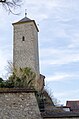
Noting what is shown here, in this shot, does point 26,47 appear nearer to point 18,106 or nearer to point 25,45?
point 25,45

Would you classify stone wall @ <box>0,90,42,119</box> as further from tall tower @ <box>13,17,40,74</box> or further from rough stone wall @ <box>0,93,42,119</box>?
tall tower @ <box>13,17,40,74</box>

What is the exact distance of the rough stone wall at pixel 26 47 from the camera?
1736 inches

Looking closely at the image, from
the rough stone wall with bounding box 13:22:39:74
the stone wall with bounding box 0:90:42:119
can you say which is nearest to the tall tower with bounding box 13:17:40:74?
the rough stone wall with bounding box 13:22:39:74

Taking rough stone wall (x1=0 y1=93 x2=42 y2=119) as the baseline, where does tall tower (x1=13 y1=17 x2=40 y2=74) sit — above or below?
above

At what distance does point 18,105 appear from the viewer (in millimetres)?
11742

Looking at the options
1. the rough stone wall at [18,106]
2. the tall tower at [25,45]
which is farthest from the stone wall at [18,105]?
the tall tower at [25,45]

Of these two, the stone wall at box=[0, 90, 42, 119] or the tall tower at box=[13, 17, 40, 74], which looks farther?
the tall tower at box=[13, 17, 40, 74]

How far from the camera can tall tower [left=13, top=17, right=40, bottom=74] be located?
44.1 m

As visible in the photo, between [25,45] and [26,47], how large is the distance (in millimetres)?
410

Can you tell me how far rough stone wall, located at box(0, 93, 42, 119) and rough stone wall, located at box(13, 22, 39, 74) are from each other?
3106 centimetres

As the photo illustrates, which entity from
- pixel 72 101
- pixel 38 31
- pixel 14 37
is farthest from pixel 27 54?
pixel 72 101

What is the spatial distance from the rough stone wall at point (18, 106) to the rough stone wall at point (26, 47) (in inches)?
1223

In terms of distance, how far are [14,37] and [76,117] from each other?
34.9 metres

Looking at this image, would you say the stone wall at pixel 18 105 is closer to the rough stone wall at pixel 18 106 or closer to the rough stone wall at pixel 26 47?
the rough stone wall at pixel 18 106
